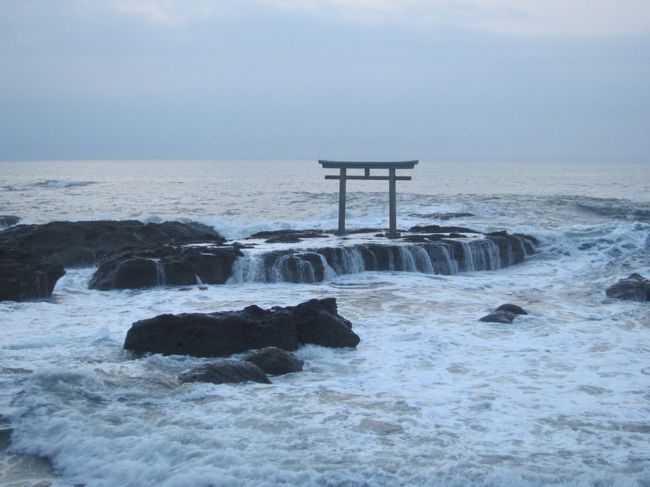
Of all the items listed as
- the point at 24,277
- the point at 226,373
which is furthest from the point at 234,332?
the point at 24,277

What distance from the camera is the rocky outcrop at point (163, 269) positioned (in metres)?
15.3

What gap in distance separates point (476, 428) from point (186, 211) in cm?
3609

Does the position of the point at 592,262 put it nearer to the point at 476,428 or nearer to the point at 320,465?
the point at 476,428

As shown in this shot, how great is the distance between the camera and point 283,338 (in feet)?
31.6

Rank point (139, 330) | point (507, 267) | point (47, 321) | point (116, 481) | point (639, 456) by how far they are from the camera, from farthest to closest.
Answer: point (507, 267) < point (47, 321) < point (139, 330) < point (639, 456) < point (116, 481)

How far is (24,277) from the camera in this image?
44.9ft

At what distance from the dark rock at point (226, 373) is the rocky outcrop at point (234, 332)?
1.05 metres

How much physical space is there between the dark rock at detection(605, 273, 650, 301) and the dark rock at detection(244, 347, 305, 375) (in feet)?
27.9

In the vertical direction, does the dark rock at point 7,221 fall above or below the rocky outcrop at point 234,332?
below

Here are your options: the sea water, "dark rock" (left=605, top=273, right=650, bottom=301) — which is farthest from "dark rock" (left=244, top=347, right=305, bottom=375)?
"dark rock" (left=605, top=273, right=650, bottom=301)

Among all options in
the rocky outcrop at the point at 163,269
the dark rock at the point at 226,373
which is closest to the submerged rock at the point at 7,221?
the rocky outcrop at the point at 163,269

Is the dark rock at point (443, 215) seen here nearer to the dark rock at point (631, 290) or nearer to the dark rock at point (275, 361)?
the dark rock at point (631, 290)

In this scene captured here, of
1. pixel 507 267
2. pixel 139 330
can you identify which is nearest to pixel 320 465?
pixel 139 330

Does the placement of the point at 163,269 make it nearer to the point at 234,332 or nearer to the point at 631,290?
the point at 234,332
